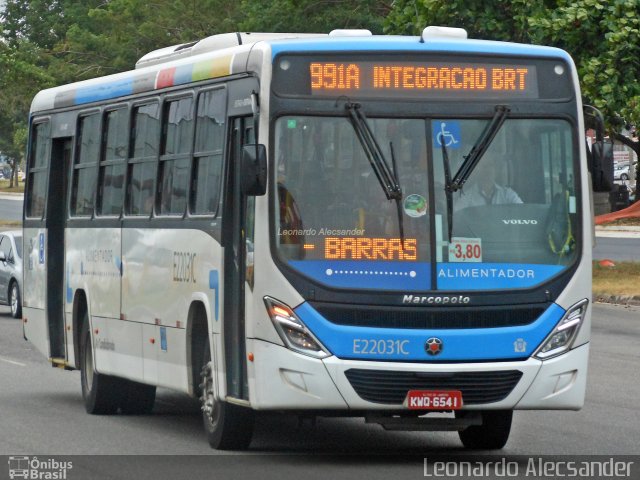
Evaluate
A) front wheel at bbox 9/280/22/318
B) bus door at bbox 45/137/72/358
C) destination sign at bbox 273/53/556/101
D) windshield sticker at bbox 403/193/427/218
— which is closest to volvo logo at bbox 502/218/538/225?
windshield sticker at bbox 403/193/427/218

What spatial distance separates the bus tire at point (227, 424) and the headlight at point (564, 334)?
6.72 ft

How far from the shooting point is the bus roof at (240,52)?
1055cm

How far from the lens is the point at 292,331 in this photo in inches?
397

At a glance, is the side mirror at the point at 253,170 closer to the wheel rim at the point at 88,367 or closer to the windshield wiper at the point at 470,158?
the windshield wiper at the point at 470,158

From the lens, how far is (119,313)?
44.2 feet

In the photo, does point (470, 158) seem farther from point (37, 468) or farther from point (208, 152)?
point (37, 468)

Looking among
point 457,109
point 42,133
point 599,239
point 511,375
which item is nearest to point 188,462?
point 511,375

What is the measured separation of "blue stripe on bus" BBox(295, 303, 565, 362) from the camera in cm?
1002

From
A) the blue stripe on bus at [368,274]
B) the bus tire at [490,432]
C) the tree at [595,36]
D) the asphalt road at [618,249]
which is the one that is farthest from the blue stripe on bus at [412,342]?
the asphalt road at [618,249]

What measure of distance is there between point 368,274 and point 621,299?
1854 centimetres

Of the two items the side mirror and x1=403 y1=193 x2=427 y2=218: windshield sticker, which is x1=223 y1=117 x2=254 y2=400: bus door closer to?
the side mirror

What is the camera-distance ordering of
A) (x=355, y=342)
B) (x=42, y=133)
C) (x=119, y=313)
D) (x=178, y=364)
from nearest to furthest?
(x=355, y=342) < (x=178, y=364) < (x=119, y=313) < (x=42, y=133)

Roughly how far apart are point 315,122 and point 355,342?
1.44 m

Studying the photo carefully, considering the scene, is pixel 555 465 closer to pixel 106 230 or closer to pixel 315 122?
pixel 315 122
